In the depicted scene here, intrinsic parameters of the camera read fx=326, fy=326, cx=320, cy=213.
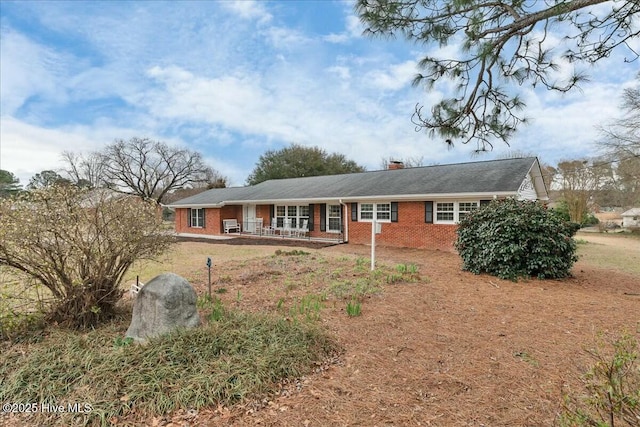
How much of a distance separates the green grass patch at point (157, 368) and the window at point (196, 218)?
1923 centimetres

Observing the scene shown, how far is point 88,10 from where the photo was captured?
7.24 m

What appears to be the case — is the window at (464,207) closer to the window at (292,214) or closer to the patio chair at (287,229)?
the window at (292,214)

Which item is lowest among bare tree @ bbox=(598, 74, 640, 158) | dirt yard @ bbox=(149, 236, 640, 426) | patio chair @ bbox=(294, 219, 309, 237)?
dirt yard @ bbox=(149, 236, 640, 426)

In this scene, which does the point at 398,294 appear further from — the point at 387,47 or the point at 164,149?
the point at 164,149

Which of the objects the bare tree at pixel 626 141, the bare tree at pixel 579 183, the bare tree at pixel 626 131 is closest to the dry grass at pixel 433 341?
the bare tree at pixel 626 131

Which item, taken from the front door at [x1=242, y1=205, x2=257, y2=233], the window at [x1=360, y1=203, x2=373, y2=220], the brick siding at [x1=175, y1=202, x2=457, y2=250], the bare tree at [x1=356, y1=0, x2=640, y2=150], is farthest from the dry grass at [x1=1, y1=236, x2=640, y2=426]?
the front door at [x1=242, y1=205, x2=257, y2=233]

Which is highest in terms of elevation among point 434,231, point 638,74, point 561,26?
point 561,26

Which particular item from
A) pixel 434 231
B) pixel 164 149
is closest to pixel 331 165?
pixel 164 149

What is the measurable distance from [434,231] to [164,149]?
31.4 meters

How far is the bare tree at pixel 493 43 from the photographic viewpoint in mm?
4598

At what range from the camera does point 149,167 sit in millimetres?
34781

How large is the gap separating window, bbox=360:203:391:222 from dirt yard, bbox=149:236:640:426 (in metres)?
7.84

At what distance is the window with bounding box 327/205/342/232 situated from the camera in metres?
16.9

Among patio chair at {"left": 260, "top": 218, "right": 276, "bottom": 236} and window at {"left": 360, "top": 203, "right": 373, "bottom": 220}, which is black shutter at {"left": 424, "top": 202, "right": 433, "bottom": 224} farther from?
patio chair at {"left": 260, "top": 218, "right": 276, "bottom": 236}
